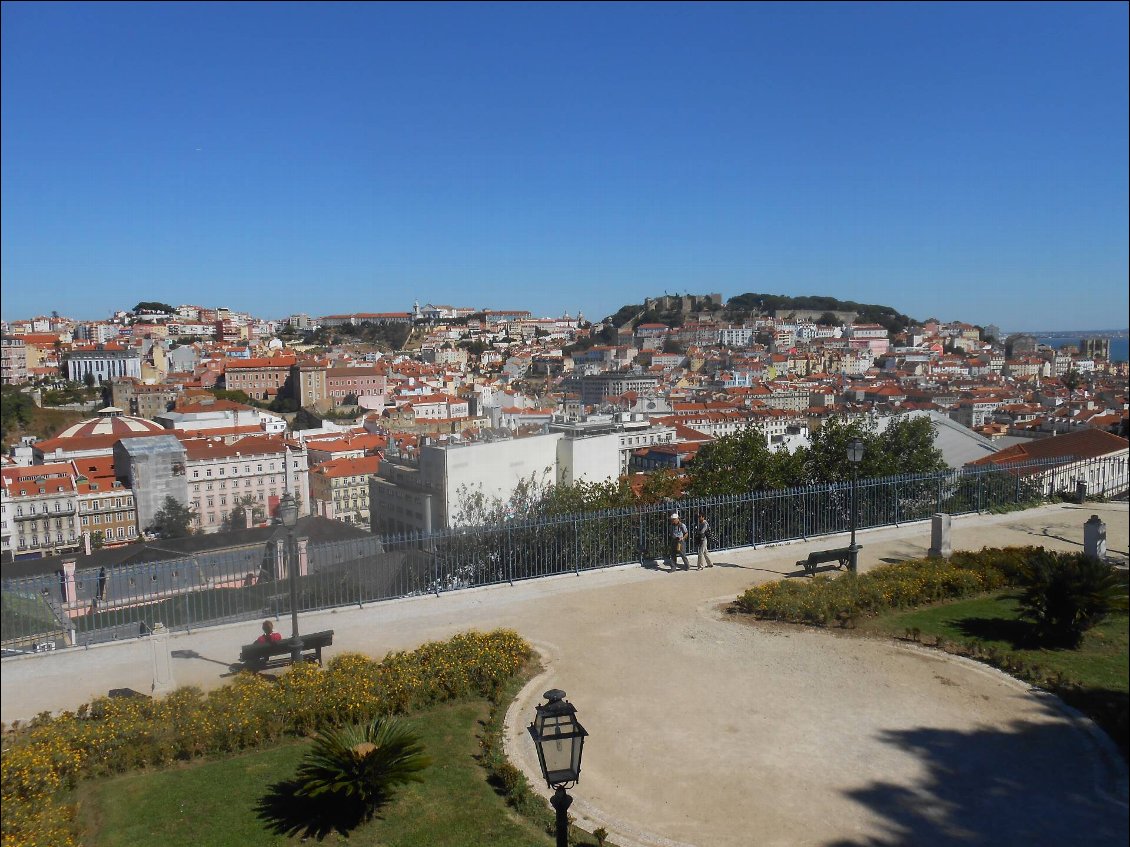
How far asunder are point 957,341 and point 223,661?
12666 cm

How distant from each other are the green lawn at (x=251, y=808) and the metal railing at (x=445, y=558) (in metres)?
1.01

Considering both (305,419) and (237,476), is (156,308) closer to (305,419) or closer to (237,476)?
(305,419)

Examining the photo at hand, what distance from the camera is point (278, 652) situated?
625 cm

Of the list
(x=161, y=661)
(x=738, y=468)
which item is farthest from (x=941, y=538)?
(x=161, y=661)

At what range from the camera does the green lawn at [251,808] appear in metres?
4.06

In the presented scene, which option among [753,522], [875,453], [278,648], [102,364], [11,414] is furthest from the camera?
[102,364]

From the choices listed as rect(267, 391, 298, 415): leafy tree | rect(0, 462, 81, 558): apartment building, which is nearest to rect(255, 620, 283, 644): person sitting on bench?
rect(0, 462, 81, 558): apartment building

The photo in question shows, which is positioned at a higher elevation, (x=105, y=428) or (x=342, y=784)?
(x=105, y=428)

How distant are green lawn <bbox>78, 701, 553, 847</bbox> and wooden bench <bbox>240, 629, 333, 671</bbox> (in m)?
1.20

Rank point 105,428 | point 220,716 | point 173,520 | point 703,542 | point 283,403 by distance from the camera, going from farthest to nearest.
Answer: point 283,403
point 105,428
point 173,520
point 703,542
point 220,716

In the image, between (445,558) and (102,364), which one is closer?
(445,558)

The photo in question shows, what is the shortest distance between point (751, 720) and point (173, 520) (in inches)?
483

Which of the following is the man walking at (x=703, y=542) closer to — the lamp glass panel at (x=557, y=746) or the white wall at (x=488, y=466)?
the white wall at (x=488, y=466)

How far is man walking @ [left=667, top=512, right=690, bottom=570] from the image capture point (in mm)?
9203
